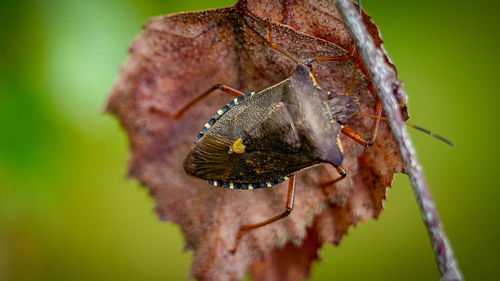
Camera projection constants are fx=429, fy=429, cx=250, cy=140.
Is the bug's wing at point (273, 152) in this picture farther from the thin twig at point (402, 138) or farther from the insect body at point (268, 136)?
the thin twig at point (402, 138)

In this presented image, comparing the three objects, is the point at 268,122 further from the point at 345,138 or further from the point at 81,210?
the point at 81,210

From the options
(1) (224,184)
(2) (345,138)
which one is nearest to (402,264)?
(2) (345,138)

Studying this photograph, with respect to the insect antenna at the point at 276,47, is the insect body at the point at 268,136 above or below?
below

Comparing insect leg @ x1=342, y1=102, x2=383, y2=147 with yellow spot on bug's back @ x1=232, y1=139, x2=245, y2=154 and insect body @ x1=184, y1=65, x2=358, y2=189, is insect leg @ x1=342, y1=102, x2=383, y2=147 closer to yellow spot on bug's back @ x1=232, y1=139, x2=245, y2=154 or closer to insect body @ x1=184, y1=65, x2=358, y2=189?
insect body @ x1=184, y1=65, x2=358, y2=189

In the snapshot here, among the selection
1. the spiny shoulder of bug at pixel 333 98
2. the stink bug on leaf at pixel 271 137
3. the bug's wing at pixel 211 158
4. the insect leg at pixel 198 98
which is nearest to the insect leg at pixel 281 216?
the stink bug on leaf at pixel 271 137

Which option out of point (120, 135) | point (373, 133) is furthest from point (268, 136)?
point (120, 135)

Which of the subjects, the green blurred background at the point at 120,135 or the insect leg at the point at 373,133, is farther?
the green blurred background at the point at 120,135

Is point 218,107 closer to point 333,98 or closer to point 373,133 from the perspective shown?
point 333,98
